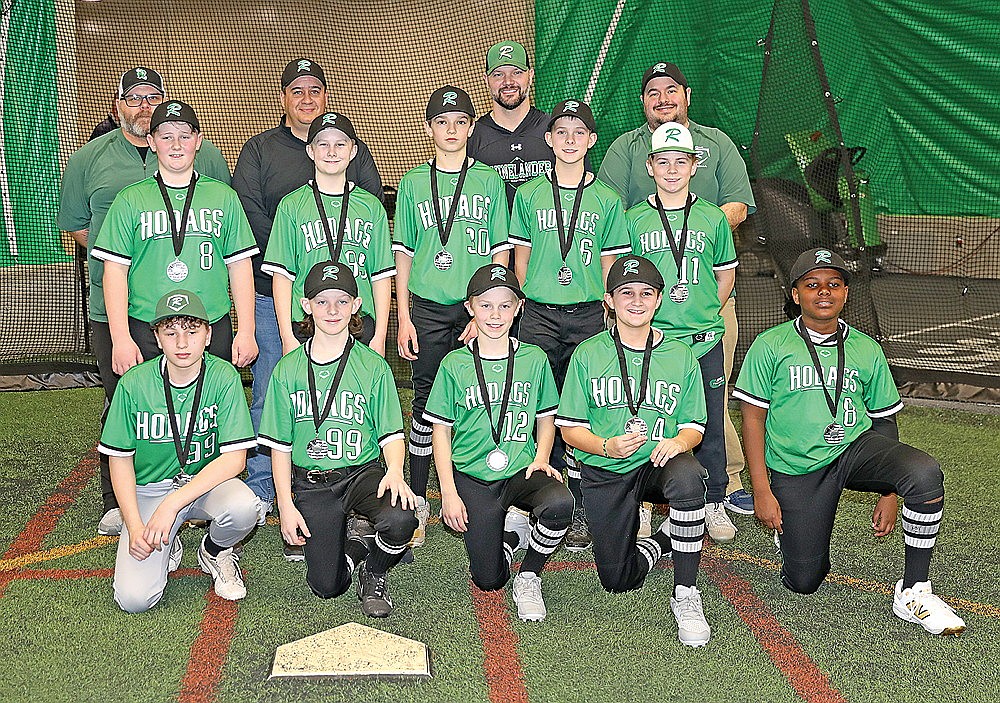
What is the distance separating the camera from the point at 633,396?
5.31 meters

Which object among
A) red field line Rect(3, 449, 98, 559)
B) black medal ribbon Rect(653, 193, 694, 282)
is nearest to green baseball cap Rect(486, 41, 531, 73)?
black medal ribbon Rect(653, 193, 694, 282)

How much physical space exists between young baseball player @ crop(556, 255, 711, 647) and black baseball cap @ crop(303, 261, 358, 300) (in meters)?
1.22

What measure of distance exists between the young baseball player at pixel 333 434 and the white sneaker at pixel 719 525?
2000mm

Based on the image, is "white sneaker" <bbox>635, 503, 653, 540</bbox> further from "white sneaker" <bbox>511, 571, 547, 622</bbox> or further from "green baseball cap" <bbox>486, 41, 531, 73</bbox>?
"green baseball cap" <bbox>486, 41, 531, 73</bbox>

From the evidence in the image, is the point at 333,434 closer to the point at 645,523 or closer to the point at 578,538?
the point at 578,538

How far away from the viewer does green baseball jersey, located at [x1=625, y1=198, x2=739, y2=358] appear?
579 centimetres

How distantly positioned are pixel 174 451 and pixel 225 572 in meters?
0.70

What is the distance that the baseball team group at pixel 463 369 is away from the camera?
17.0ft

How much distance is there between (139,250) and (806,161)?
6207 mm

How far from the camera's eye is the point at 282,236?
579 cm

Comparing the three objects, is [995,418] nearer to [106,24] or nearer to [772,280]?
[772,280]

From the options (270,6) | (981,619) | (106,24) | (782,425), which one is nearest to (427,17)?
(270,6)

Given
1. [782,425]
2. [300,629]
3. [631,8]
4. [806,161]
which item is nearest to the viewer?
[300,629]

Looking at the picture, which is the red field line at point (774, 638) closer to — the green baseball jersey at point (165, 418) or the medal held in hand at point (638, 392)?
the medal held in hand at point (638, 392)
